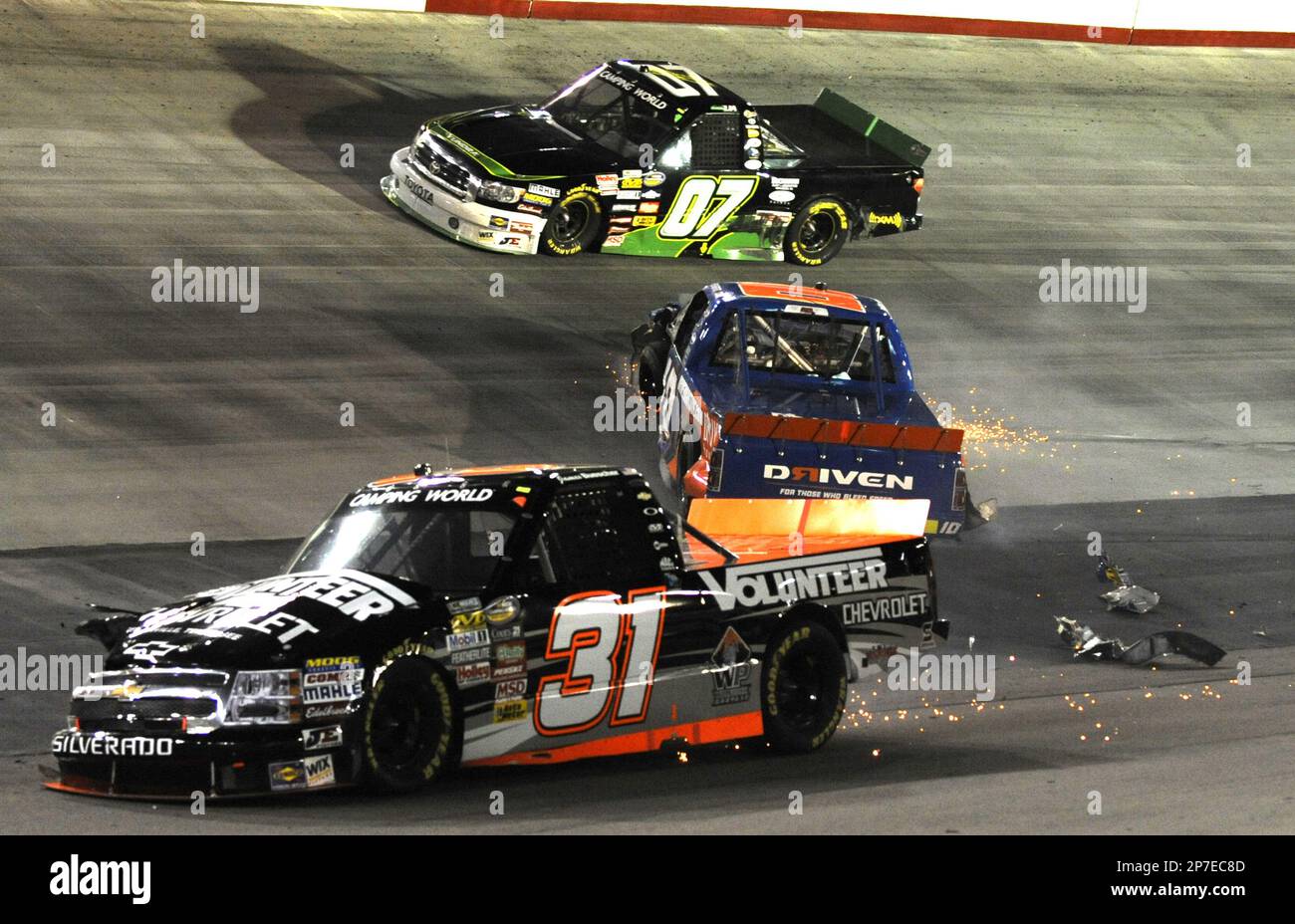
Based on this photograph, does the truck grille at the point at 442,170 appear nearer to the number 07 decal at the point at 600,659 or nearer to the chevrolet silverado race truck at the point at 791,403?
the chevrolet silverado race truck at the point at 791,403

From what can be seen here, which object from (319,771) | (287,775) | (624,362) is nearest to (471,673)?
(319,771)

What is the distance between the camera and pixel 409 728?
27.1ft

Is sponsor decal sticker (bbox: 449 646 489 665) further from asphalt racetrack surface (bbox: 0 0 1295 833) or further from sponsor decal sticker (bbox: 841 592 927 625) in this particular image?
sponsor decal sticker (bbox: 841 592 927 625)

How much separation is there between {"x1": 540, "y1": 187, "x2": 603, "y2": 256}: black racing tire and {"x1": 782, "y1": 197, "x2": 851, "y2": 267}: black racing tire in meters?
1.96

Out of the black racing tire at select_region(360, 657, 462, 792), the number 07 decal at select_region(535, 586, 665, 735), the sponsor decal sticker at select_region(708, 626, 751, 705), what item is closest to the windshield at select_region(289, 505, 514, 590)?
the number 07 decal at select_region(535, 586, 665, 735)

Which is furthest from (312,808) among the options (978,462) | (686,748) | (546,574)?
(978,462)

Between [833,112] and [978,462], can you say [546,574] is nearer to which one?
[978,462]

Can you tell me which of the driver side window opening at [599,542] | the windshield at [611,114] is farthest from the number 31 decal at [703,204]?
the driver side window opening at [599,542]

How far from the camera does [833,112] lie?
67.1 feet

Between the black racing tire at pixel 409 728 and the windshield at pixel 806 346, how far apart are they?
6.47 m

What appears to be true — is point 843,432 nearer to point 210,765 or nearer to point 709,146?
point 709,146

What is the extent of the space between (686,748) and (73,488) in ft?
16.7

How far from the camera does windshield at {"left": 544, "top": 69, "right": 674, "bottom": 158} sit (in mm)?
18375

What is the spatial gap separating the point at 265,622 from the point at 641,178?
10589 mm
